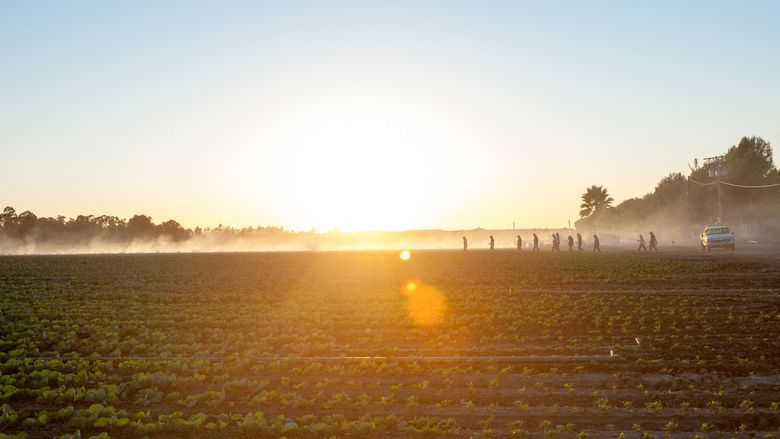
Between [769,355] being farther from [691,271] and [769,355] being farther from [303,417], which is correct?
[691,271]

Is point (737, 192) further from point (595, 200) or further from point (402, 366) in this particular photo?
point (402, 366)

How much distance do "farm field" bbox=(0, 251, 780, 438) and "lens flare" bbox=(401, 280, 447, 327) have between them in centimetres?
14

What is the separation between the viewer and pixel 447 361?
14.5 meters

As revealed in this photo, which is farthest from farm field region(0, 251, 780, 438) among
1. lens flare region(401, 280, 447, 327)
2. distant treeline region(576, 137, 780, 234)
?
distant treeline region(576, 137, 780, 234)

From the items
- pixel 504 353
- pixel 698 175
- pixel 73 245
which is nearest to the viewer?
pixel 504 353

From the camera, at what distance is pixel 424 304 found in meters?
26.0

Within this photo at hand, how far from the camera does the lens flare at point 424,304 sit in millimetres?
21203

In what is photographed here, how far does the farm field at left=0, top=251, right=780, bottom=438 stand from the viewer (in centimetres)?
995

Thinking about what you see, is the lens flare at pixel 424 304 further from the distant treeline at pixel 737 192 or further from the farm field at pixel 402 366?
the distant treeline at pixel 737 192

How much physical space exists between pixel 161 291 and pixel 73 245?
15087 centimetres

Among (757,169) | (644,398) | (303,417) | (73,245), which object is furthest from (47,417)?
(73,245)

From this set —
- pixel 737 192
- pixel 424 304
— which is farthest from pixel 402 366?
pixel 737 192

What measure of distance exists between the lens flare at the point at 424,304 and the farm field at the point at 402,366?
145 mm

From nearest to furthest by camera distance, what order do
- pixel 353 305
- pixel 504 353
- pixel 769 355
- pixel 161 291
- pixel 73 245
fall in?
1. pixel 769 355
2. pixel 504 353
3. pixel 353 305
4. pixel 161 291
5. pixel 73 245
